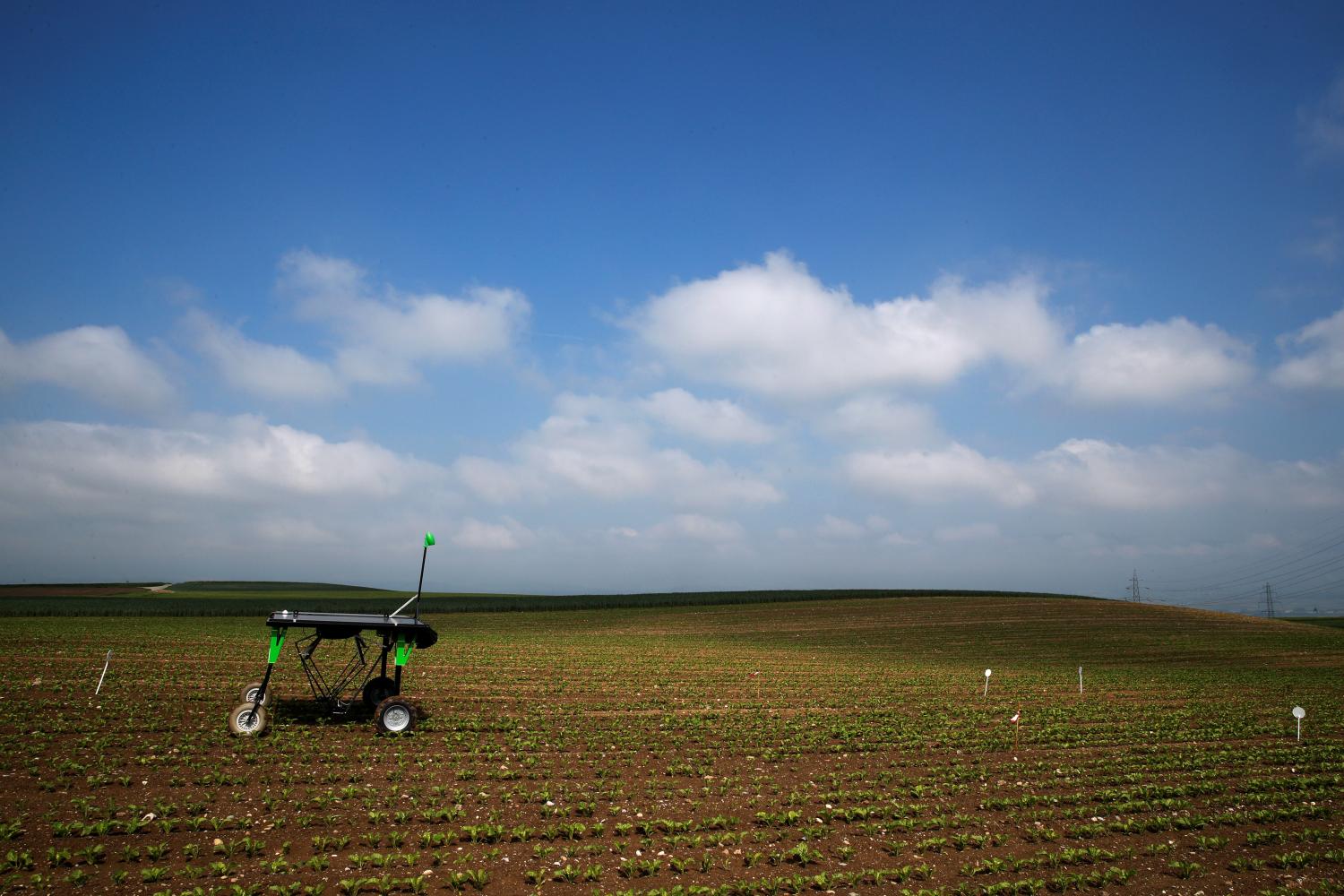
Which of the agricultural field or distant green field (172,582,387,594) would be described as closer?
the agricultural field

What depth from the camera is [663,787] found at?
45.4 feet

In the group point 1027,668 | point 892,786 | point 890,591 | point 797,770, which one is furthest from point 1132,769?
point 890,591

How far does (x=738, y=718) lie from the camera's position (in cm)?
2061

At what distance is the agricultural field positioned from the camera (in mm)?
10039

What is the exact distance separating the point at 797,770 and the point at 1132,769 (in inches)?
296

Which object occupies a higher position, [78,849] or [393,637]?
[393,637]

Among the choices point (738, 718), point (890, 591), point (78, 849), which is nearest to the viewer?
point (78, 849)

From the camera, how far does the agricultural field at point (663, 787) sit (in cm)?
1004

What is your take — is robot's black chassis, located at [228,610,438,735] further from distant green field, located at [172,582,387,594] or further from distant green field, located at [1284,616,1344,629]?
distant green field, located at [172,582,387,594]

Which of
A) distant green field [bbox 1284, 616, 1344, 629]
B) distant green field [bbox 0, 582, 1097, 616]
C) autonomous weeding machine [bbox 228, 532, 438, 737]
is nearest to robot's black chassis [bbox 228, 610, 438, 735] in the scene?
autonomous weeding machine [bbox 228, 532, 438, 737]

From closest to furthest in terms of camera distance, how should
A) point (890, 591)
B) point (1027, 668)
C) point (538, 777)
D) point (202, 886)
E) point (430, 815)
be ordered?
point (202, 886) → point (430, 815) → point (538, 777) → point (1027, 668) → point (890, 591)

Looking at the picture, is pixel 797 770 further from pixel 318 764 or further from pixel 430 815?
pixel 318 764

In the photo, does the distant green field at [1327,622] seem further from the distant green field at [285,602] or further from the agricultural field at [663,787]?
the agricultural field at [663,787]

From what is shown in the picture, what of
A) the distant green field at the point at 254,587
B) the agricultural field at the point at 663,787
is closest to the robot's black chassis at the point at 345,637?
the agricultural field at the point at 663,787
